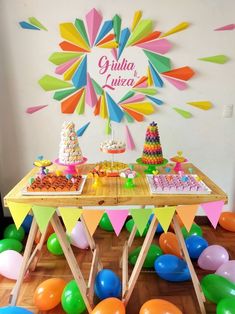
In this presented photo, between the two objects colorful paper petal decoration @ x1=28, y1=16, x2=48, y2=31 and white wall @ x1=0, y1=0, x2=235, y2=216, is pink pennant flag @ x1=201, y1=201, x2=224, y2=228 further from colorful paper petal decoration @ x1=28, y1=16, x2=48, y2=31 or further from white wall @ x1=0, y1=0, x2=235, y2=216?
colorful paper petal decoration @ x1=28, y1=16, x2=48, y2=31

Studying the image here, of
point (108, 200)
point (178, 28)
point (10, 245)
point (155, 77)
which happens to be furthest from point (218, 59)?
point (10, 245)

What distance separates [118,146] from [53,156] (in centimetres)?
98

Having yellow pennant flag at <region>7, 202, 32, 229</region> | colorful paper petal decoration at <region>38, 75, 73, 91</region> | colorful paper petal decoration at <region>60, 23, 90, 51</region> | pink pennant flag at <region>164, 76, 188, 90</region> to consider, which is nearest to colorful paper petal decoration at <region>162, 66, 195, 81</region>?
pink pennant flag at <region>164, 76, 188, 90</region>

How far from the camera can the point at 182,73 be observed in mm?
2246

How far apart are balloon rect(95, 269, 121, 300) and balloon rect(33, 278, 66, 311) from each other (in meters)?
0.22

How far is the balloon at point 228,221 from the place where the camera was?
242 centimetres

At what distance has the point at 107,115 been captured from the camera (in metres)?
2.33

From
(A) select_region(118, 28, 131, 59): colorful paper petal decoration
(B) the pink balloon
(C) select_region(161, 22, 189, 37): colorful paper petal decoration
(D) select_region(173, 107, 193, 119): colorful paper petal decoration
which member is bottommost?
(B) the pink balloon

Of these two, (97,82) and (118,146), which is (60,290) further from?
(97,82)

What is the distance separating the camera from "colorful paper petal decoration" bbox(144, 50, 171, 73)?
2.21 m

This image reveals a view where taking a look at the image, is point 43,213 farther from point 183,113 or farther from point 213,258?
point 183,113

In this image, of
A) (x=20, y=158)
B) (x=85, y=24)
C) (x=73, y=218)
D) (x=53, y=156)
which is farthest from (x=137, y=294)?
(x=85, y=24)

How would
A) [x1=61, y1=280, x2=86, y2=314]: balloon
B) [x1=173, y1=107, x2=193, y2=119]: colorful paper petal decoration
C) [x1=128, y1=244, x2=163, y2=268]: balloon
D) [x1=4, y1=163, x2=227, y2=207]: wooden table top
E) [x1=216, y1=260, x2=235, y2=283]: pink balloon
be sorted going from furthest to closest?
1. [x1=173, y1=107, x2=193, y2=119]: colorful paper petal decoration
2. [x1=128, y1=244, x2=163, y2=268]: balloon
3. [x1=216, y1=260, x2=235, y2=283]: pink balloon
4. [x1=61, y1=280, x2=86, y2=314]: balloon
5. [x1=4, y1=163, x2=227, y2=207]: wooden table top

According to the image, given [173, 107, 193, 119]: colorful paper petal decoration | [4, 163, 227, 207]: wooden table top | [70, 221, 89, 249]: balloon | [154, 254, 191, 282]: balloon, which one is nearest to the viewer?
[4, 163, 227, 207]: wooden table top
